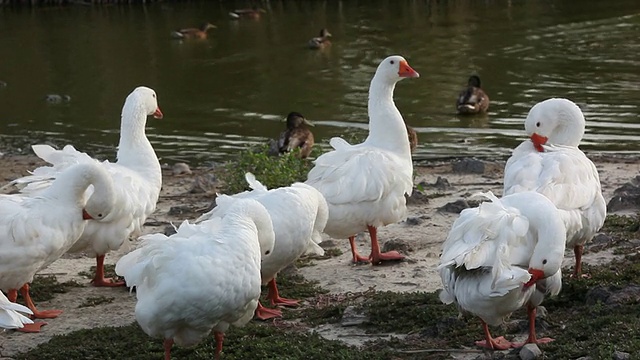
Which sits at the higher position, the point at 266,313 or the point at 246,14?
the point at 246,14

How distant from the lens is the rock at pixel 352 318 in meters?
7.45

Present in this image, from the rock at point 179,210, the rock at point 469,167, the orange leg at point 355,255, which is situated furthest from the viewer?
the rock at point 469,167

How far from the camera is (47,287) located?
898 cm

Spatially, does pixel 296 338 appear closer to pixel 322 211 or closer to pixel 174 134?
pixel 322 211

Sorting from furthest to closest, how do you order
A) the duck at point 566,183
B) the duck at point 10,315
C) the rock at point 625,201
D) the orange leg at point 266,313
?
the rock at point 625,201, the orange leg at point 266,313, the duck at point 566,183, the duck at point 10,315

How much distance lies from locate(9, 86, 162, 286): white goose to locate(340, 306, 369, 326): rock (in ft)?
7.44

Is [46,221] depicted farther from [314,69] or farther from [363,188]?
[314,69]

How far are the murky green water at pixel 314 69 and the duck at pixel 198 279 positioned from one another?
26.6ft

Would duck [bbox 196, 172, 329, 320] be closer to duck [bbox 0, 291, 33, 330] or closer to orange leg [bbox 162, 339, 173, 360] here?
orange leg [bbox 162, 339, 173, 360]

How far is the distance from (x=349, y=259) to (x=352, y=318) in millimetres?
2152

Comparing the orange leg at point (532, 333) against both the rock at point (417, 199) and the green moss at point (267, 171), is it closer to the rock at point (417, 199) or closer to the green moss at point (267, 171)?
the rock at point (417, 199)

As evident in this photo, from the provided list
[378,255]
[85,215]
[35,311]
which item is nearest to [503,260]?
[378,255]

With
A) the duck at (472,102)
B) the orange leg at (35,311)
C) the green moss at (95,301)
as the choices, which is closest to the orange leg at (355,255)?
the green moss at (95,301)

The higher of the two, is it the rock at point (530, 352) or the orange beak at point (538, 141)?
the orange beak at point (538, 141)
